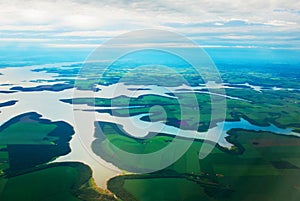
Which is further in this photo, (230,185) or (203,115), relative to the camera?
(203,115)

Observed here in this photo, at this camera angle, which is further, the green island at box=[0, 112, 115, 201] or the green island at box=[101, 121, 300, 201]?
the green island at box=[101, 121, 300, 201]

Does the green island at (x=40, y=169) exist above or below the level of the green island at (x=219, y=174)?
above

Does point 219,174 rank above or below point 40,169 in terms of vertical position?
below

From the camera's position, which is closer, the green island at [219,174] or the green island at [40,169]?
the green island at [40,169]

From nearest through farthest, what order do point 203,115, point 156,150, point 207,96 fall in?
point 156,150 < point 203,115 < point 207,96

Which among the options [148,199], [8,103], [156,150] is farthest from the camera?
[8,103]

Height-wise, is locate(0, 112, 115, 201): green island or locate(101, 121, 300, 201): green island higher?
locate(0, 112, 115, 201): green island

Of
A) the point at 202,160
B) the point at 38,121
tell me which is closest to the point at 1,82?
the point at 38,121

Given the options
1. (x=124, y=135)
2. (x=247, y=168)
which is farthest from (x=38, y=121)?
(x=247, y=168)

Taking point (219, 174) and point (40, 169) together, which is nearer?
point (219, 174)

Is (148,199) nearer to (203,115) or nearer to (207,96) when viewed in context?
(203,115)
